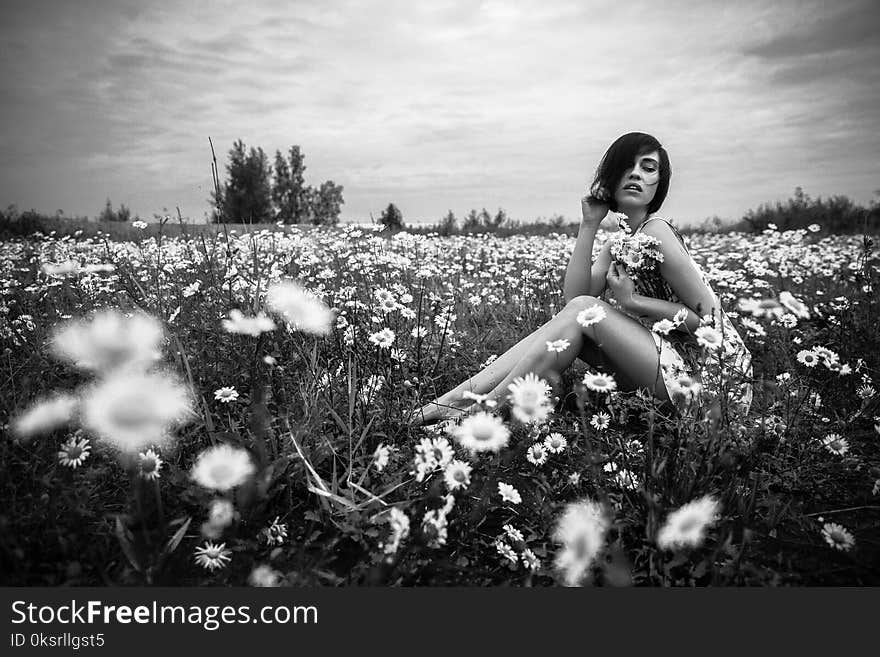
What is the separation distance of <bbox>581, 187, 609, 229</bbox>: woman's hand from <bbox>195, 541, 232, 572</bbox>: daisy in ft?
7.62

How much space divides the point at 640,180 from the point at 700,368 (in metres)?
1.23

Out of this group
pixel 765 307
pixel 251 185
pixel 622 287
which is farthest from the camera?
pixel 251 185

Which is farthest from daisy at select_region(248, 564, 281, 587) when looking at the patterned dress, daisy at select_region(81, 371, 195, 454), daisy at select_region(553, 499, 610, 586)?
the patterned dress

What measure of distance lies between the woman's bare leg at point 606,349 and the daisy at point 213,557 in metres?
1.26

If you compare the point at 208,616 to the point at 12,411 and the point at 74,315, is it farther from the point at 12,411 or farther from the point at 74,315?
the point at 74,315

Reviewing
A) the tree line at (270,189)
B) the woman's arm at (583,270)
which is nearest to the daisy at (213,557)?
the woman's arm at (583,270)

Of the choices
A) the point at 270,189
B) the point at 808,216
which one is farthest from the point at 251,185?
the point at 808,216

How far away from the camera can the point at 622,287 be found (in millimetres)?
2508

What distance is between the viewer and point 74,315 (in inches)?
107

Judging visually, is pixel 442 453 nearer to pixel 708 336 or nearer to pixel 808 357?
pixel 708 336

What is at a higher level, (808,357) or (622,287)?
(622,287)

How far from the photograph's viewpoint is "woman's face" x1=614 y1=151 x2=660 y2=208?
265cm

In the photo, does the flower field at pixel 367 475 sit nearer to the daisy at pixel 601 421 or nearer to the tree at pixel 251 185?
the daisy at pixel 601 421

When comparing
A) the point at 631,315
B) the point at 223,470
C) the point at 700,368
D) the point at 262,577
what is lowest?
the point at 262,577
